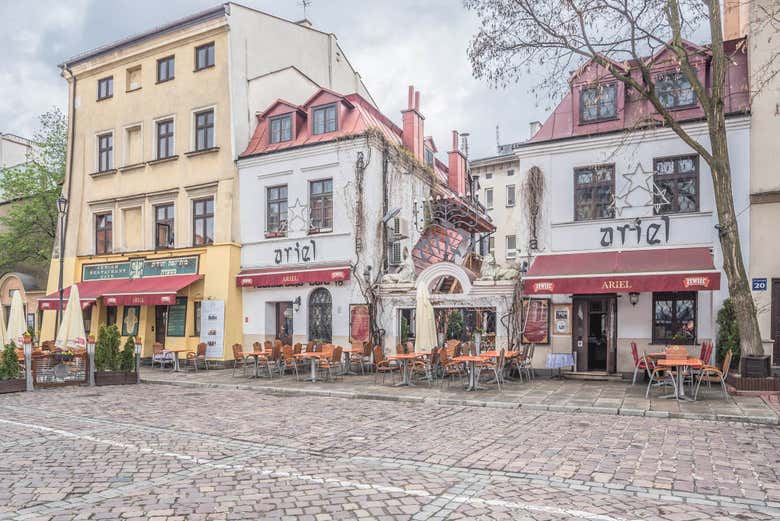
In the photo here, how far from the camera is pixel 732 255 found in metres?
13.2

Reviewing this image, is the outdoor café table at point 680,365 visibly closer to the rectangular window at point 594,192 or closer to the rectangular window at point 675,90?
the rectangular window at point 594,192

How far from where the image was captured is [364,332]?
1917 cm

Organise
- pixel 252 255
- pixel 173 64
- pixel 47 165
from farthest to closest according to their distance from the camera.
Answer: pixel 47 165 → pixel 173 64 → pixel 252 255

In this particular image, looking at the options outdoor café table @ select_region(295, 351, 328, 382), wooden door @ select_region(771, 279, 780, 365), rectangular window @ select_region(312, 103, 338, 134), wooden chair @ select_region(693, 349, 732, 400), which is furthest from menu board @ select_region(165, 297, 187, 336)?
wooden door @ select_region(771, 279, 780, 365)

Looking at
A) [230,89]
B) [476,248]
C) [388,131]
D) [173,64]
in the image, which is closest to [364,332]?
[388,131]

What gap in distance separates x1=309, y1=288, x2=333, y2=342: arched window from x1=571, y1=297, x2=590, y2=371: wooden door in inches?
311

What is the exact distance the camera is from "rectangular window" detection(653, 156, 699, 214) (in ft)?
51.1

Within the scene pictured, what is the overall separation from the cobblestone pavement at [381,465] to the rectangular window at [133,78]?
17.4 m

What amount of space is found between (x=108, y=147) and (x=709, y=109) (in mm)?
23015

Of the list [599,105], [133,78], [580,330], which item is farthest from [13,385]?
[599,105]

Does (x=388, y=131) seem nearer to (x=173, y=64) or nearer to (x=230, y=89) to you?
(x=230, y=89)

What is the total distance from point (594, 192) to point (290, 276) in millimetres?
10022

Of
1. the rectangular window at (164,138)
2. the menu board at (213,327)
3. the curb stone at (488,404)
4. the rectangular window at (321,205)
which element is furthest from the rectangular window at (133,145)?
the curb stone at (488,404)

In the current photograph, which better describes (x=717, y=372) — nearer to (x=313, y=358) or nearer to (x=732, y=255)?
(x=732, y=255)
